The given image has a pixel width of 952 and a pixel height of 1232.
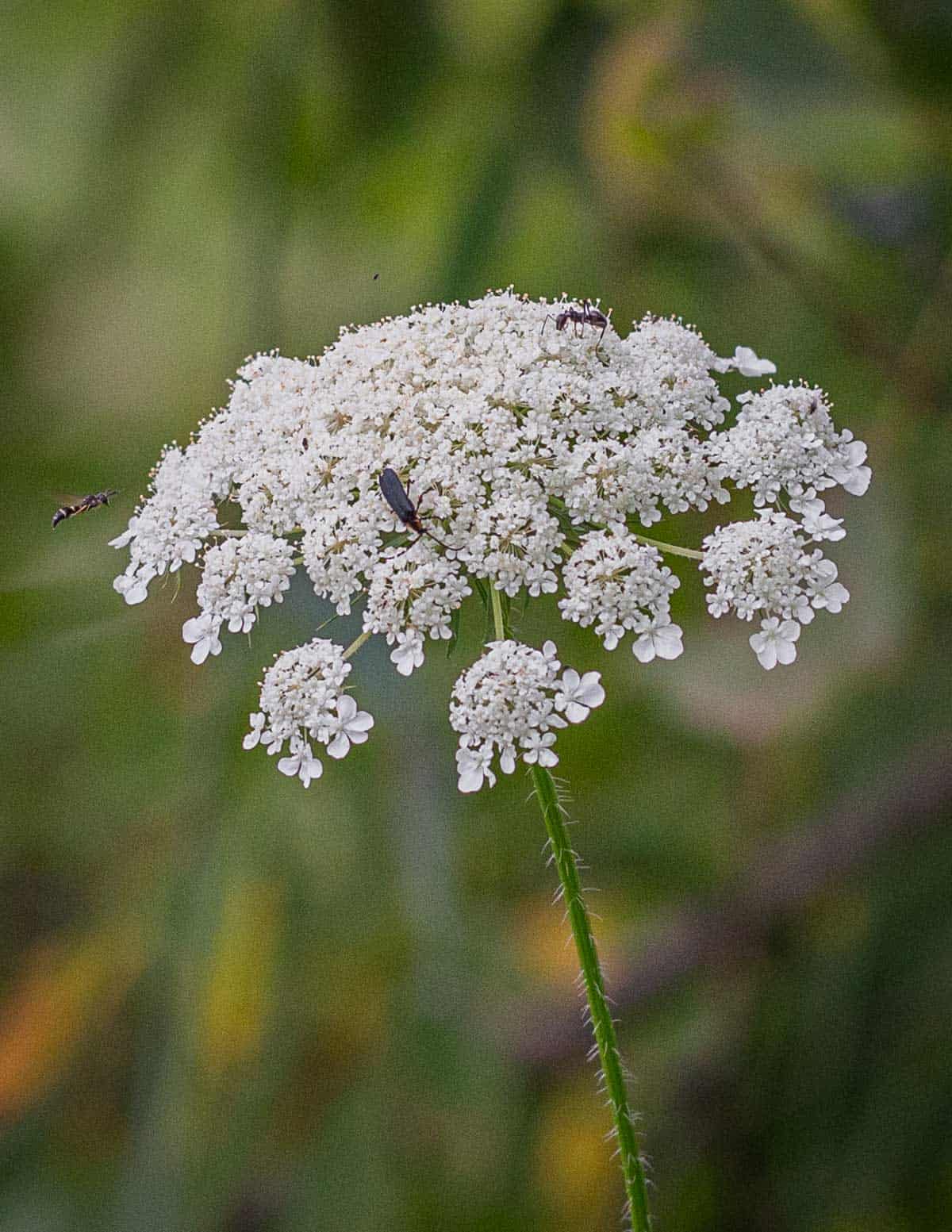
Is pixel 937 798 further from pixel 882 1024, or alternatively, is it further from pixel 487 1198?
pixel 487 1198

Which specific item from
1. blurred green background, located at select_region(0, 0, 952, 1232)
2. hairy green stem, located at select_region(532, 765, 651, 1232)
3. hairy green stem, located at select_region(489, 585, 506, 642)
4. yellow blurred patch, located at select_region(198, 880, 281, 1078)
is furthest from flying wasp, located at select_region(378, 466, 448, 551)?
yellow blurred patch, located at select_region(198, 880, 281, 1078)

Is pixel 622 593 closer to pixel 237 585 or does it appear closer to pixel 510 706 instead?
pixel 510 706

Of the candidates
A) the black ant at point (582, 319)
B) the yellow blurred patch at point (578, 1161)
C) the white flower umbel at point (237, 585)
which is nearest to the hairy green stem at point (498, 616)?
the white flower umbel at point (237, 585)

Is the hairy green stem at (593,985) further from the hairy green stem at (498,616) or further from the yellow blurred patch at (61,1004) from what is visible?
the yellow blurred patch at (61,1004)

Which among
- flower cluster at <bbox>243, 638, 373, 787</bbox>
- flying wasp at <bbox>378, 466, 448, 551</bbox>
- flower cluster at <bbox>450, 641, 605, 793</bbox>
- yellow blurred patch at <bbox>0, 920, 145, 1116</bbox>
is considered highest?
yellow blurred patch at <bbox>0, 920, 145, 1116</bbox>

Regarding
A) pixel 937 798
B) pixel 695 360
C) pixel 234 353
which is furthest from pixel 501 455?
pixel 937 798

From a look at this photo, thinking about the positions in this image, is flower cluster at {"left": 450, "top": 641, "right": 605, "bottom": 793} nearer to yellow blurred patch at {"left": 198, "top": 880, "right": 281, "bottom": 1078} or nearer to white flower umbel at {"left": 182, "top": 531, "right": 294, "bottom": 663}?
white flower umbel at {"left": 182, "top": 531, "right": 294, "bottom": 663}

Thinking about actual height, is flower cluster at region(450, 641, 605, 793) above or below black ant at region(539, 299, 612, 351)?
below
